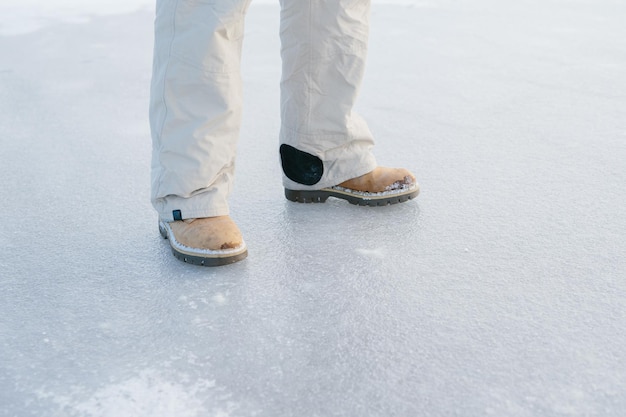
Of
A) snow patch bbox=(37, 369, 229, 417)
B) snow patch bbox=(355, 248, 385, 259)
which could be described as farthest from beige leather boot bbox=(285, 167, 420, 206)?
snow patch bbox=(37, 369, 229, 417)

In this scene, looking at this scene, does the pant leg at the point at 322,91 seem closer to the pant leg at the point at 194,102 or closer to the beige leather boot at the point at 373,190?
the beige leather boot at the point at 373,190

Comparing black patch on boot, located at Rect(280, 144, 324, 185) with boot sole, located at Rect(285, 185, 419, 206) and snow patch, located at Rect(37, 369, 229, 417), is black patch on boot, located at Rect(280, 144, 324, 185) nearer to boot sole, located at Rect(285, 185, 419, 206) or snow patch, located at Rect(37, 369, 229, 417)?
boot sole, located at Rect(285, 185, 419, 206)

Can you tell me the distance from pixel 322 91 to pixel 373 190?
21 centimetres

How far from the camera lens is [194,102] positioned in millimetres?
1340

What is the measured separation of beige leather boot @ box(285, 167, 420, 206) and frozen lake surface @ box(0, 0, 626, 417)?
0.02 m

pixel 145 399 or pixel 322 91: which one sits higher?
pixel 322 91

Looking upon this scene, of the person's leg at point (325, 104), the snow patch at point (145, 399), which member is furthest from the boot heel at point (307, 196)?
the snow patch at point (145, 399)

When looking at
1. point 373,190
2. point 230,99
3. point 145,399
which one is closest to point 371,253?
point 373,190

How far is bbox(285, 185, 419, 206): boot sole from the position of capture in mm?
1588

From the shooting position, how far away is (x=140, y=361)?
1079mm

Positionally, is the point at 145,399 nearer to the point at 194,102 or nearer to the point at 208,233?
the point at 208,233

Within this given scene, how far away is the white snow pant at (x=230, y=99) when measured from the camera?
1.31 m

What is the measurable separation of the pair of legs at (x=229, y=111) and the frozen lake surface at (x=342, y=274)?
6 cm

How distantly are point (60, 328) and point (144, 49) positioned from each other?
6.54 ft
